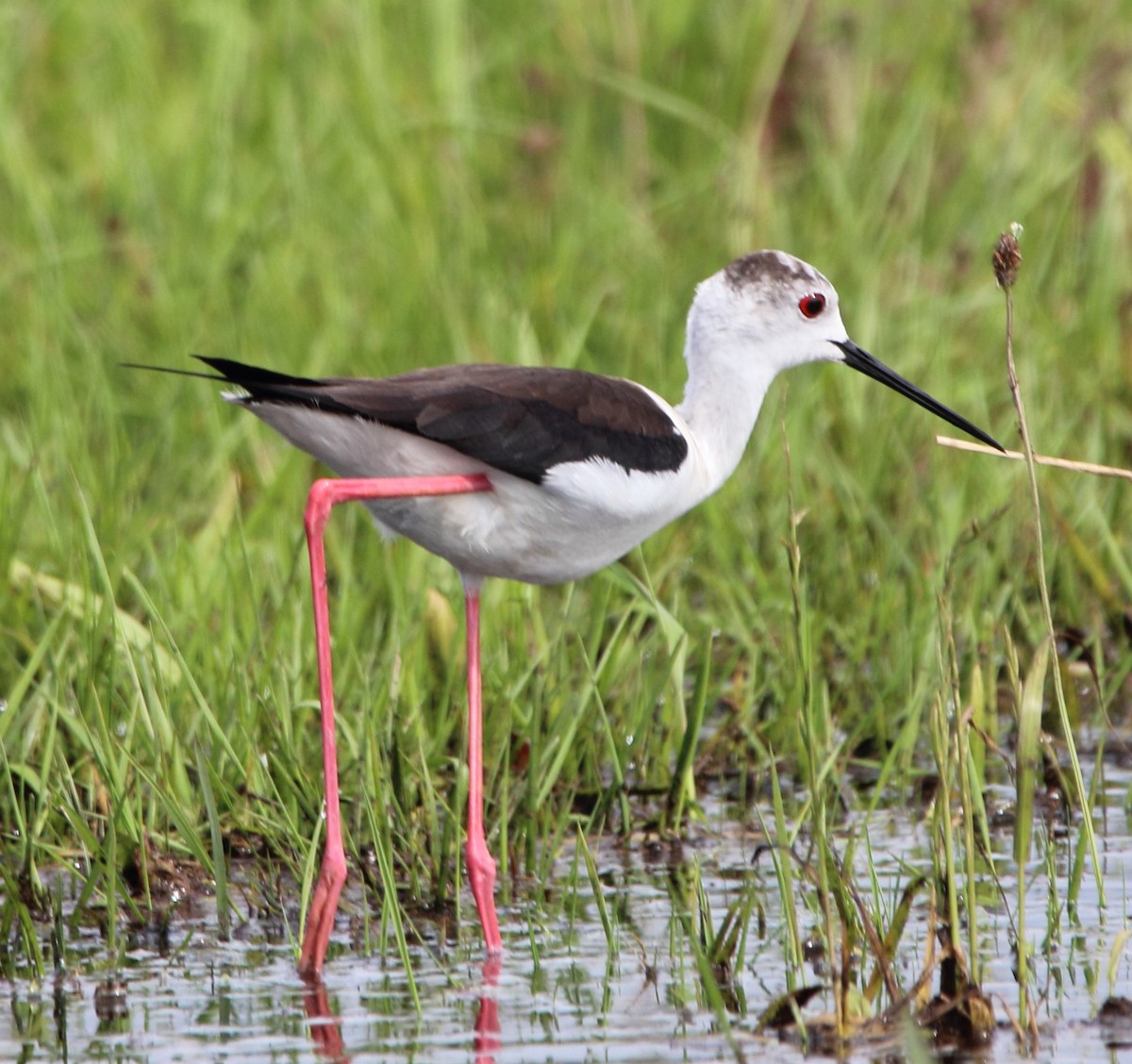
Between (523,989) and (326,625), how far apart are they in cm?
87

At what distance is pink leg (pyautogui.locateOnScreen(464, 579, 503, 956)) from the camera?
13.8 ft

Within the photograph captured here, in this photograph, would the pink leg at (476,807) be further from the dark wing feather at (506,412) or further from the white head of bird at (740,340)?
the white head of bird at (740,340)

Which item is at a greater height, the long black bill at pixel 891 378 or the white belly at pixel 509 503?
the long black bill at pixel 891 378

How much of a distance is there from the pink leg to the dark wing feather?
0.51 m

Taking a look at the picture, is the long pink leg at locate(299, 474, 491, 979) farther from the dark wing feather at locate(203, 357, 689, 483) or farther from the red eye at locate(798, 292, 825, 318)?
the red eye at locate(798, 292, 825, 318)

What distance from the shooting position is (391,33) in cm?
912

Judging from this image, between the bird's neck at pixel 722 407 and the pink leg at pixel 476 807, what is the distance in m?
0.58

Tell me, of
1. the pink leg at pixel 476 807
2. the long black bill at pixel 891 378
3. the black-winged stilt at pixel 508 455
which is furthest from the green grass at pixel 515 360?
the long black bill at pixel 891 378

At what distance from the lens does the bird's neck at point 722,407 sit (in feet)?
14.7

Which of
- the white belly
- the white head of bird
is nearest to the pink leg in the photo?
the white belly

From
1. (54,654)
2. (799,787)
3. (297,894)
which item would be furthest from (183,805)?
(799,787)

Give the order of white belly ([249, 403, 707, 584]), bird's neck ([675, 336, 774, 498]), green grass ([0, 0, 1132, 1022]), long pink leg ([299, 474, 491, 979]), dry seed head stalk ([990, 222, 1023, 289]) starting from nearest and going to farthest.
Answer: dry seed head stalk ([990, 222, 1023, 289])
long pink leg ([299, 474, 491, 979])
white belly ([249, 403, 707, 584])
bird's neck ([675, 336, 774, 498])
green grass ([0, 0, 1132, 1022])

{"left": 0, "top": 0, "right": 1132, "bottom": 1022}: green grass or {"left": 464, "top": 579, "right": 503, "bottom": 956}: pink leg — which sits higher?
{"left": 0, "top": 0, "right": 1132, "bottom": 1022}: green grass

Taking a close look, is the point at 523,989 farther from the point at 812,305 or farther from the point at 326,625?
the point at 812,305
